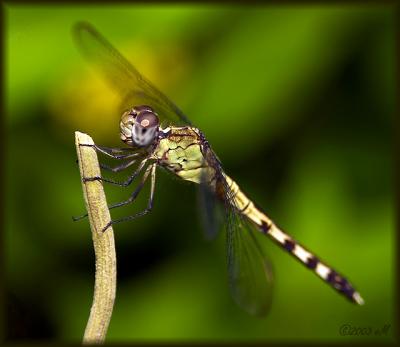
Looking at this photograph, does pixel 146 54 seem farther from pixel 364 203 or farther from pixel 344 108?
pixel 364 203

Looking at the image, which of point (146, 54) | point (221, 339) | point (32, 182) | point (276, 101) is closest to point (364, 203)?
point (276, 101)

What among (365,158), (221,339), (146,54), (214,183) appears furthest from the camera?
(365,158)

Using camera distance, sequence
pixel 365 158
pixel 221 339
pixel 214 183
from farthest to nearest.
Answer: pixel 365 158 → pixel 221 339 → pixel 214 183

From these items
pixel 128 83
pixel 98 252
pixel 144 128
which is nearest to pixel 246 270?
pixel 144 128

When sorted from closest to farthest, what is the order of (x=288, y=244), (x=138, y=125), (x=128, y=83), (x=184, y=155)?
(x=138, y=125) < (x=184, y=155) < (x=128, y=83) < (x=288, y=244)

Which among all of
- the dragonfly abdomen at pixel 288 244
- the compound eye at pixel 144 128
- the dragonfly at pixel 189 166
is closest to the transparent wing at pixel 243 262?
the dragonfly at pixel 189 166

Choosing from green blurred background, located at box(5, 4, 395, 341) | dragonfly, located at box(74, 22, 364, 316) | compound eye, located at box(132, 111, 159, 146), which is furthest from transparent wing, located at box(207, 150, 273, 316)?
green blurred background, located at box(5, 4, 395, 341)

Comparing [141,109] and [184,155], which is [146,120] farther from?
[184,155]
